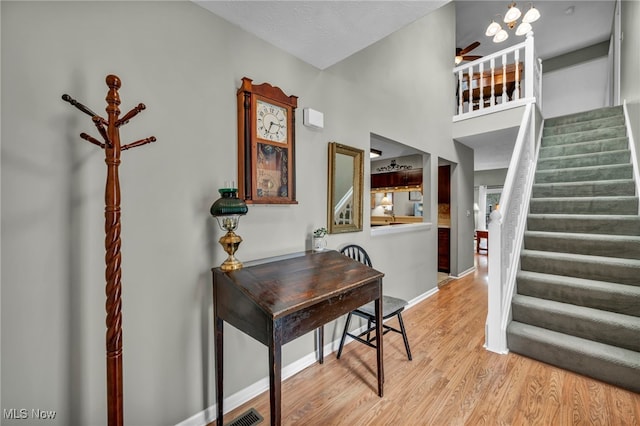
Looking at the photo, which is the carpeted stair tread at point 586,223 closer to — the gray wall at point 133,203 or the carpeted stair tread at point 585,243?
the carpeted stair tread at point 585,243

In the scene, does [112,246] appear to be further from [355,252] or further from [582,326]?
[582,326]

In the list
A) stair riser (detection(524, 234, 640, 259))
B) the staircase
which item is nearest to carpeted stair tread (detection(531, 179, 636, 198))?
the staircase

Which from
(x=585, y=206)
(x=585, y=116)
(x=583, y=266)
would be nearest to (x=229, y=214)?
(x=583, y=266)

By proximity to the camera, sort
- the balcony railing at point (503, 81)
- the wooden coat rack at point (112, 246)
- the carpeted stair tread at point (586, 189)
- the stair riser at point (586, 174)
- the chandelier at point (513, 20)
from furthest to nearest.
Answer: the balcony railing at point (503, 81) < the chandelier at point (513, 20) < the stair riser at point (586, 174) < the carpeted stair tread at point (586, 189) < the wooden coat rack at point (112, 246)

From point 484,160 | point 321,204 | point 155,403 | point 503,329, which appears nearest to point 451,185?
point 484,160

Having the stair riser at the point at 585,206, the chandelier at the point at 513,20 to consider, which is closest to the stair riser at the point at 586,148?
the stair riser at the point at 585,206

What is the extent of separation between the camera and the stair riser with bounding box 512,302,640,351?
6.68ft

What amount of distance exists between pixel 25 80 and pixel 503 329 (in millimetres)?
3389

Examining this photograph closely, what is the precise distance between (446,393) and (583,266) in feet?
5.95

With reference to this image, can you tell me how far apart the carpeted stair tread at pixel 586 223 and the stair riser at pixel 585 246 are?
28cm

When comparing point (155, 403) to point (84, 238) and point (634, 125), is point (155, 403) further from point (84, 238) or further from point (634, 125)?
point (634, 125)

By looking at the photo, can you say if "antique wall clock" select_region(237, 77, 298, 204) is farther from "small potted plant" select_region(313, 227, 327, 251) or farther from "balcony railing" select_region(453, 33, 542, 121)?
"balcony railing" select_region(453, 33, 542, 121)

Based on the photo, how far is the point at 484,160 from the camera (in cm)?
629

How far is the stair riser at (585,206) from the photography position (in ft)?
9.40
